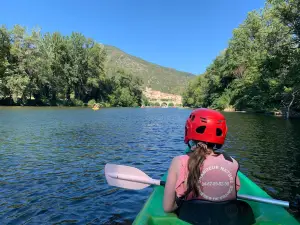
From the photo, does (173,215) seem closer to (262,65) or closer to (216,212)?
(216,212)

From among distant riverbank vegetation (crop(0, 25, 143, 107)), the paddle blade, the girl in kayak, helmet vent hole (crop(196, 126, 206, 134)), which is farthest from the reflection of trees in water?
distant riverbank vegetation (crop(0, 25, 143, 107))

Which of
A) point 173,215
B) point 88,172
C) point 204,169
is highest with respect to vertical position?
point 204,169

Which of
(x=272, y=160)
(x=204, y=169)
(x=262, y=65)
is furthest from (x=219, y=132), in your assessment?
(x=262, y=65)

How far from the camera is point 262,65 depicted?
33906 mm

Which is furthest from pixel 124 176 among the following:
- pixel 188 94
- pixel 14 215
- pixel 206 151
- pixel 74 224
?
pixel 188 94

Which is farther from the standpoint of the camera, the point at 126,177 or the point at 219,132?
the point at 126,177

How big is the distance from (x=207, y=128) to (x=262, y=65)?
114 ft

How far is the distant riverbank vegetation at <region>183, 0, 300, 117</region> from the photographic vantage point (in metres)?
25.9

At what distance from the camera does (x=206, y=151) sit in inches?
115

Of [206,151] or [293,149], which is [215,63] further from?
[206,151]

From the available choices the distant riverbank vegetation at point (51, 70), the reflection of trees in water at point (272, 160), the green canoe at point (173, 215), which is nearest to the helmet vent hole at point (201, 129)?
the green canoe at point (173, 215)

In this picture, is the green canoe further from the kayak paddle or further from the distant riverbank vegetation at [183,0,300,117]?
the distant riverbank vegetation at [183,0,300,117]

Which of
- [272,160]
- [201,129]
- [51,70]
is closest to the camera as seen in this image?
[201,129]

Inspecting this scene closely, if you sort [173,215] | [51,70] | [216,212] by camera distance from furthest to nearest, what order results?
1. [51,70]
2. [173,215]
3. [216,212]
